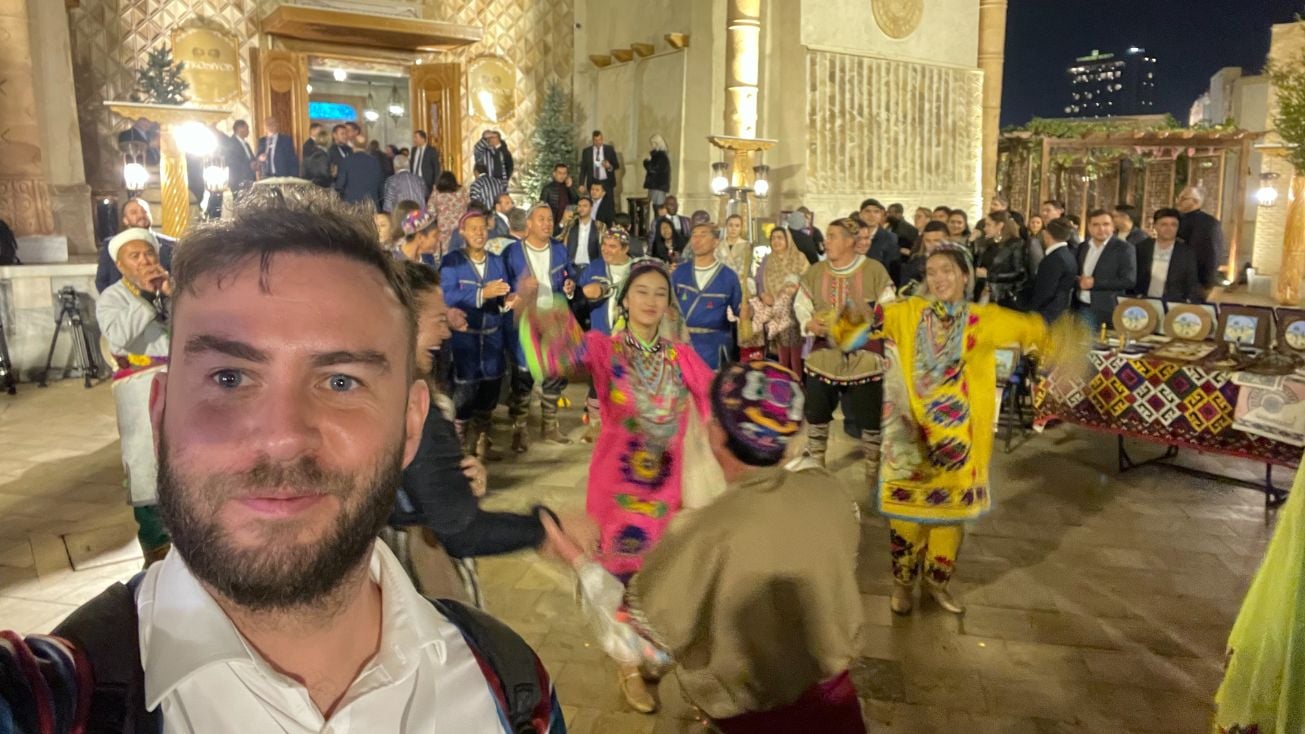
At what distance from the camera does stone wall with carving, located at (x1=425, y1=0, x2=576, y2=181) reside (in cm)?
1606

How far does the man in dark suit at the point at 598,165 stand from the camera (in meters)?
14.4

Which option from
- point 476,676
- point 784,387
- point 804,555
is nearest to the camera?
point 476,676

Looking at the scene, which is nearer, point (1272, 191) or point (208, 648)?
point (208, 648)

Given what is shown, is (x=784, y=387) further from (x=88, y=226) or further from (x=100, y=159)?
(x=100, y=159)

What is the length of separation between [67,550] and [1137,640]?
551cm

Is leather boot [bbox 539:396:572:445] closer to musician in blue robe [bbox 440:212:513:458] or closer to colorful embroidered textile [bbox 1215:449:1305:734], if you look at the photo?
musician in blue robe [bbox 440:212:513:458]

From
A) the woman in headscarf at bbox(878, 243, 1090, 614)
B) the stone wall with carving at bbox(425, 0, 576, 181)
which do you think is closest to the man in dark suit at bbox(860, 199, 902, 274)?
the woman in headscarf at bbox(878, 243, 1090, 614)

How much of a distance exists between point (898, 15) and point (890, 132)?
208 centimetres

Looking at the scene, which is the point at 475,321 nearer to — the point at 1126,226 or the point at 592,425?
the point at 592,425

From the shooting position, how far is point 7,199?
31.9ft

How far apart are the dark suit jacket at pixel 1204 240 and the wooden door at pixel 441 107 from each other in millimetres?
11956

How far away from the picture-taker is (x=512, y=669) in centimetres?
119

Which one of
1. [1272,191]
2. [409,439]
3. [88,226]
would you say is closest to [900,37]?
[1272,191]

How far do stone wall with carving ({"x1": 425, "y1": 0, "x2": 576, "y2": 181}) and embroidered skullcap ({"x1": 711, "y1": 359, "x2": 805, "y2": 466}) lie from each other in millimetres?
14746
